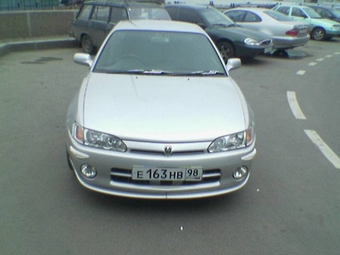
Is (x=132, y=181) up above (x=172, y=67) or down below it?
below

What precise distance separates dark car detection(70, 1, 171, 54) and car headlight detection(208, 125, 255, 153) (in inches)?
311

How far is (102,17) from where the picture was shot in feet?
36.4

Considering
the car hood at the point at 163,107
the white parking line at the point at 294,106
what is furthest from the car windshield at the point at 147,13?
the car hood at the point at 163,107

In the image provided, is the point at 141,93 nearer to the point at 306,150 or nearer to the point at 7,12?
the point at 306,150

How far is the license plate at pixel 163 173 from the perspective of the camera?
310 cm

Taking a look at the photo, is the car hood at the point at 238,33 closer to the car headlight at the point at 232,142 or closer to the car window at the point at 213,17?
the car window at the point at 213,17

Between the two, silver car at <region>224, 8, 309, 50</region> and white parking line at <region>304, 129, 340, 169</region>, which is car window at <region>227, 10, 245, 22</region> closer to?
silver car at <region>224, 8, 309, 50</region>

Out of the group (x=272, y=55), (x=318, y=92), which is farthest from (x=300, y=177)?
(x=272, y=55)

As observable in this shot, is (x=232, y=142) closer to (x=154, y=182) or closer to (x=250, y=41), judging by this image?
(x=154, y=182)

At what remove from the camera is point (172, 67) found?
449 centimetres

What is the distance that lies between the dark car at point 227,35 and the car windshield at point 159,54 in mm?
6350

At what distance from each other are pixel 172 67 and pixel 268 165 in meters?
1.68

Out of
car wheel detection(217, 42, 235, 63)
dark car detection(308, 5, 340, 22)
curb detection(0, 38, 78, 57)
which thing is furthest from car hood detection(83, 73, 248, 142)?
dark car detection(308, 5, 340, 22)

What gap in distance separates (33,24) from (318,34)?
14.0 m
